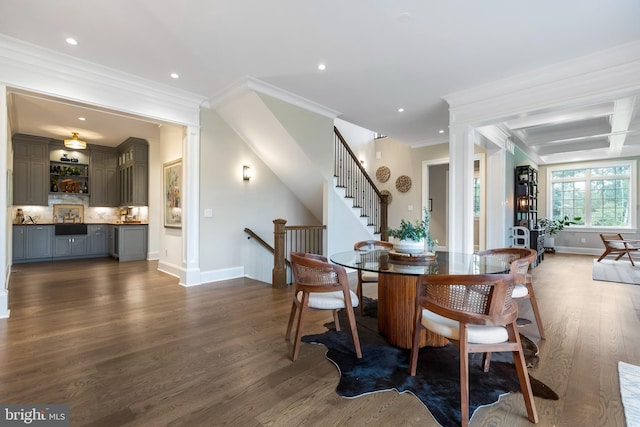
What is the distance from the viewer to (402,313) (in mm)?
2527

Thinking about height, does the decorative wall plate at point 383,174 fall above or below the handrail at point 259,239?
above

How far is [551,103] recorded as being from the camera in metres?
3.63

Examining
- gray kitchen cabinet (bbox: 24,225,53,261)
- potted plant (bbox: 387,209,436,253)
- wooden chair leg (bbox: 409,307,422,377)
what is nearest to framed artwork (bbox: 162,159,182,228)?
gray kitchen cabinet (bbox: 24,225,53,261)

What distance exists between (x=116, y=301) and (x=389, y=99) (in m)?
4.74

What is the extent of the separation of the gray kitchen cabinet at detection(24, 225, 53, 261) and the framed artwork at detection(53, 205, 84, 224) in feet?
2.11

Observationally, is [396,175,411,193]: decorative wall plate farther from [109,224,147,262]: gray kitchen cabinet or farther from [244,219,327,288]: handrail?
[109,224,147,262]: gray kitchen cabinet

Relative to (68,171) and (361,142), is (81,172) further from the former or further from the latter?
(361,142)

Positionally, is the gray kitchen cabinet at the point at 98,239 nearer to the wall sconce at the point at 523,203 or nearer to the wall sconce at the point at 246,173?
the wall sconce at the point at 246,173

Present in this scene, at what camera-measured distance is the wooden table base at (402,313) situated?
2490 mm

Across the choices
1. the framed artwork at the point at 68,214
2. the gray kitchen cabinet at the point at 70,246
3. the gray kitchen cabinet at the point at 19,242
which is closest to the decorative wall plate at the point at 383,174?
the gray kitchen cabinet at the point at 70,246

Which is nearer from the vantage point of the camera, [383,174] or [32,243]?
[32,243]

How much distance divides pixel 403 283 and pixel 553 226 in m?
8.72

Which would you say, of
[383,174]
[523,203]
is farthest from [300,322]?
[523,203]

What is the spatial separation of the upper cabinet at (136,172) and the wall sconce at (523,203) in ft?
29.3
